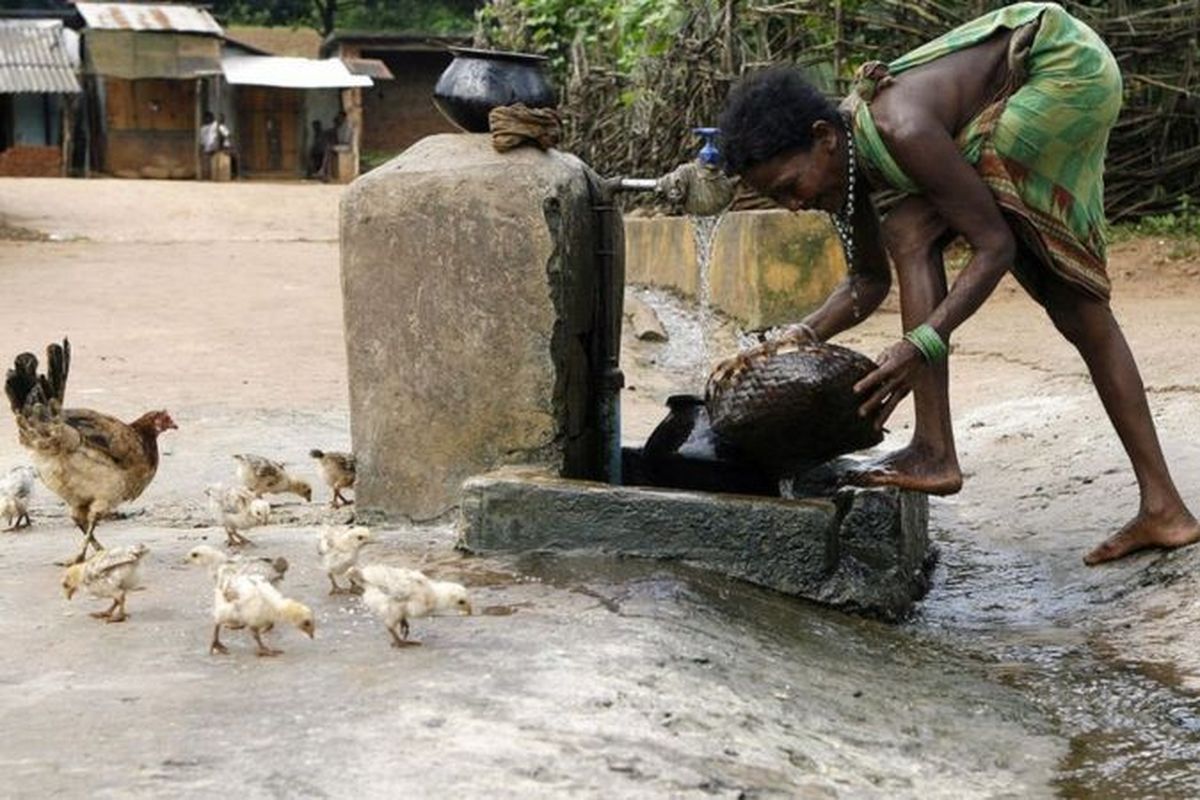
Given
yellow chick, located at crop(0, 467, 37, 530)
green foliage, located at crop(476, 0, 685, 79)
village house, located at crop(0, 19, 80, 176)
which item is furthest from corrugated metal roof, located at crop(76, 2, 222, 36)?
yellow chick, located at crop(0, 467, 37, 530)

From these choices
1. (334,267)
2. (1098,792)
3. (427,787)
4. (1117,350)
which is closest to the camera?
(427,787)

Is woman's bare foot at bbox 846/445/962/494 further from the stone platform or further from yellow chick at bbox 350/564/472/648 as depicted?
yellow chick at bbox 350/564/472/648

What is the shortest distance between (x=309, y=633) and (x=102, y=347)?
8.24m

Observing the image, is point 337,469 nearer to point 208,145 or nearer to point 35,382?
point 35,382

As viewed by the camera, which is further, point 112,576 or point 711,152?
point 711,152

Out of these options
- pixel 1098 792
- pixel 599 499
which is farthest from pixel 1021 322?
pixel 1098 792

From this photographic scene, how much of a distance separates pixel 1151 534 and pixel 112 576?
3.11 meters

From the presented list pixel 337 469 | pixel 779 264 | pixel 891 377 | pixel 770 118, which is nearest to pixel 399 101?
pixel 779 264

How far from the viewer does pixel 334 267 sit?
1898 centimetres

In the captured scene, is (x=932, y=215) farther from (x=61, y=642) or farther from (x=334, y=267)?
(x=334, y=267)

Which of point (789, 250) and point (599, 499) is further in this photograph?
point (789, 250)

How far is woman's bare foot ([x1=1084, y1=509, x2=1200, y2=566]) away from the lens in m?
5.48

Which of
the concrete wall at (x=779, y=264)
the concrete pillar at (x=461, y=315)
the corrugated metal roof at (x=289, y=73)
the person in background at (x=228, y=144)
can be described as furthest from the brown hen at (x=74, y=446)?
the corrugated metal roof at (x=289, y=73)

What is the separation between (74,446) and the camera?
5684mm
